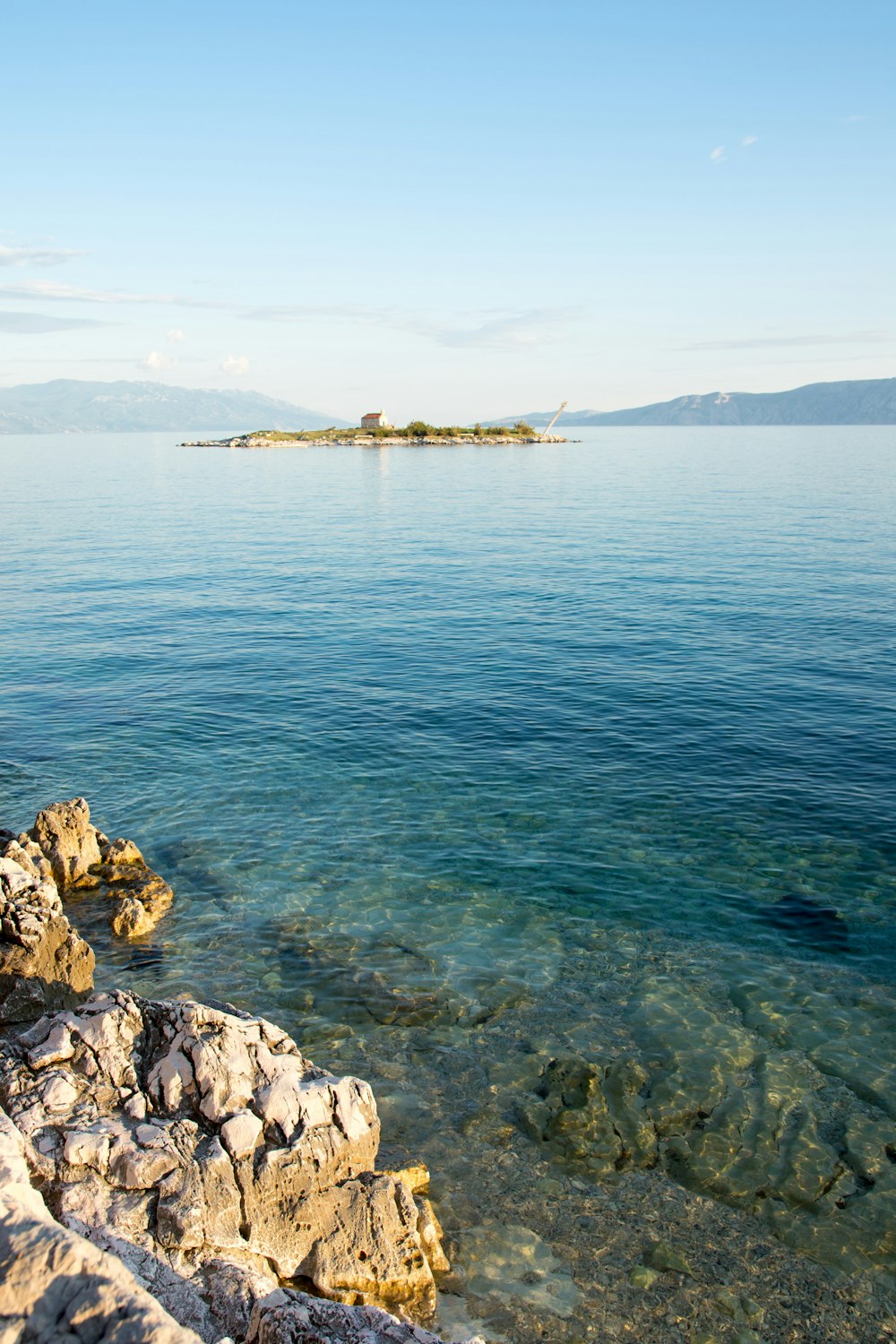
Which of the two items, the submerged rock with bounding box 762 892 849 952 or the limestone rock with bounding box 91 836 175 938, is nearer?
the submerged rock with bounding box 762 892 849 952

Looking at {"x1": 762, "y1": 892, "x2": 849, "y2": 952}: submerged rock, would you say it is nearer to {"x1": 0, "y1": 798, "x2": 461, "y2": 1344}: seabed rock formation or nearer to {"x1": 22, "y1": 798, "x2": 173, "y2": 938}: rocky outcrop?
{"x1": 0, "y1": 798, "x2": 461, "y2": 1344}: seabed rock formation

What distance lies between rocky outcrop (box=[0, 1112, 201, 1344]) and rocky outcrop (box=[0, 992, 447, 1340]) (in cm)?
320

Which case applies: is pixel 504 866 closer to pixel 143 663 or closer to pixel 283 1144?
pixel 283 1144

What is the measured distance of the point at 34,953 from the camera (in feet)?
54.4

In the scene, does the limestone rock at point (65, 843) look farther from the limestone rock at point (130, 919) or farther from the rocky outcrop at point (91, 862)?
the limestone rock at point (130, 919)

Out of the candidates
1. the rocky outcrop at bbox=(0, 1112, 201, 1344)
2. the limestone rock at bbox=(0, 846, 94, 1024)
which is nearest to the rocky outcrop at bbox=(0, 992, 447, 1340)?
the limestone rock at bbox=(0, 846, 94, 1024)

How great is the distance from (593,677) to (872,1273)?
2954 centimetres

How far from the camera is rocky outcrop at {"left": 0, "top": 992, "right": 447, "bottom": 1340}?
1116 centimetres

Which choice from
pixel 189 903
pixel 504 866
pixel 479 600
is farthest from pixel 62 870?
pixel 479 600

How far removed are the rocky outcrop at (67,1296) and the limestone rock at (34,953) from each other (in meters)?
8.94

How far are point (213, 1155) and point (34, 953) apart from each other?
6.70m

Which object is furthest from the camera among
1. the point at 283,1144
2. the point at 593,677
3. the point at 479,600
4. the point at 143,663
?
the point at 479,600

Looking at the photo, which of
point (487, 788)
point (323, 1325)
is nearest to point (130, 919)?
point (487, 788)

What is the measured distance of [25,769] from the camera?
3181 centimetres
